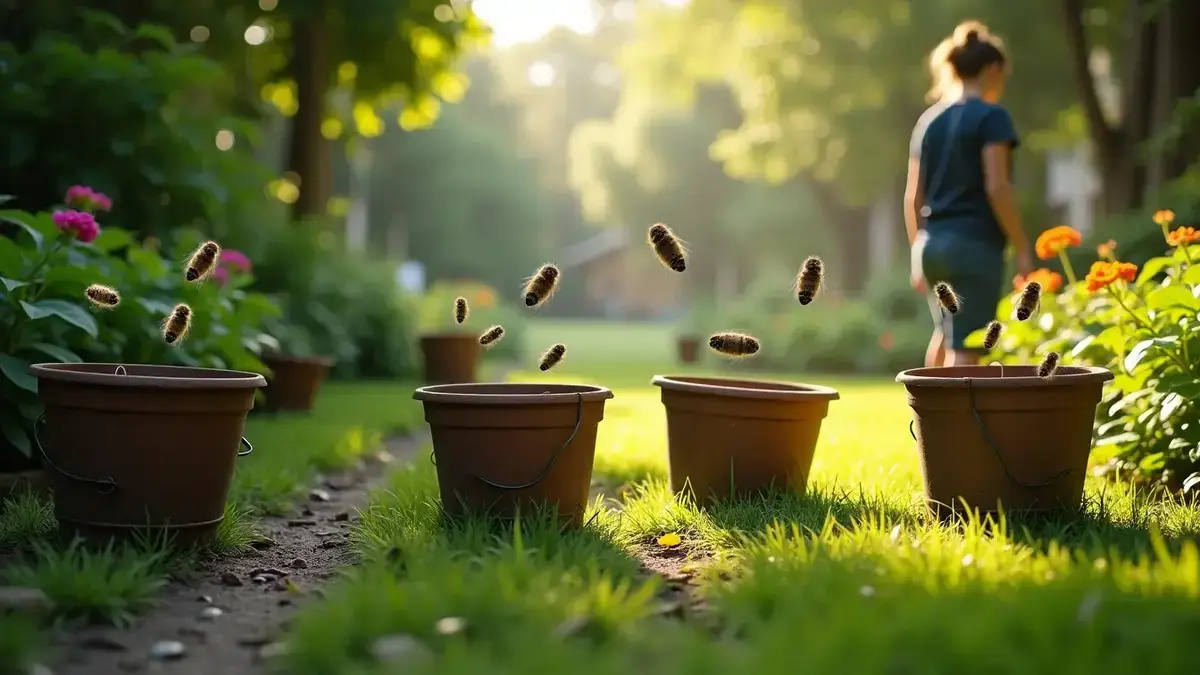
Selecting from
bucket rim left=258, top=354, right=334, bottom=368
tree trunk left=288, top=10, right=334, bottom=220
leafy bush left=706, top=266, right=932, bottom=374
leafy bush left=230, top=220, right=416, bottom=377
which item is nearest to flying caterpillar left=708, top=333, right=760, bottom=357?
bucket rim left=258, top=354, right=334, bottom=368

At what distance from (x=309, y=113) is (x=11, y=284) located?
8.21 metres

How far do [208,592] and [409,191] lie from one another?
44.4 metres

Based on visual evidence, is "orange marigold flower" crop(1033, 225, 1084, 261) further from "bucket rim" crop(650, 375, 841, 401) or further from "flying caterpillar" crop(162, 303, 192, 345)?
"flying caterpillar" crop(162, 303, 192, 345)

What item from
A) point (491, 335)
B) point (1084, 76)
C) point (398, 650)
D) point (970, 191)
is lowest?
point (398, 650)

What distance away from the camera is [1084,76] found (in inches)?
451

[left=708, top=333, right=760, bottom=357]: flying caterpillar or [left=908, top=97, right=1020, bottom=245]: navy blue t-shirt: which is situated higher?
[left=908, top=97, right=1020, bottom=245]: navy blue t-shirt

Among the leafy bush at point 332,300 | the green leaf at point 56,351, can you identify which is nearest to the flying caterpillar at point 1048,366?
the green leaf at point 56,351

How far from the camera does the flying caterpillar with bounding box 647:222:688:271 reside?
13.0 ft

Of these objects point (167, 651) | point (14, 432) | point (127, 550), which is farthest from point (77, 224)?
point (167, 651)

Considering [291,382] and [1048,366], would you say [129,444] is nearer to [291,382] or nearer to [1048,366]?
[1048,366]

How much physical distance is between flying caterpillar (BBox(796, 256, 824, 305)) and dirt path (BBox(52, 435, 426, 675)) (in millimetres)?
1797

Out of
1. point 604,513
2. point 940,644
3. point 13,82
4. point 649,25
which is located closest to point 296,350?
point 13,82

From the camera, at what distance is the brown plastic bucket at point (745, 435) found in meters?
4.20

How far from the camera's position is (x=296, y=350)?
9.40m
